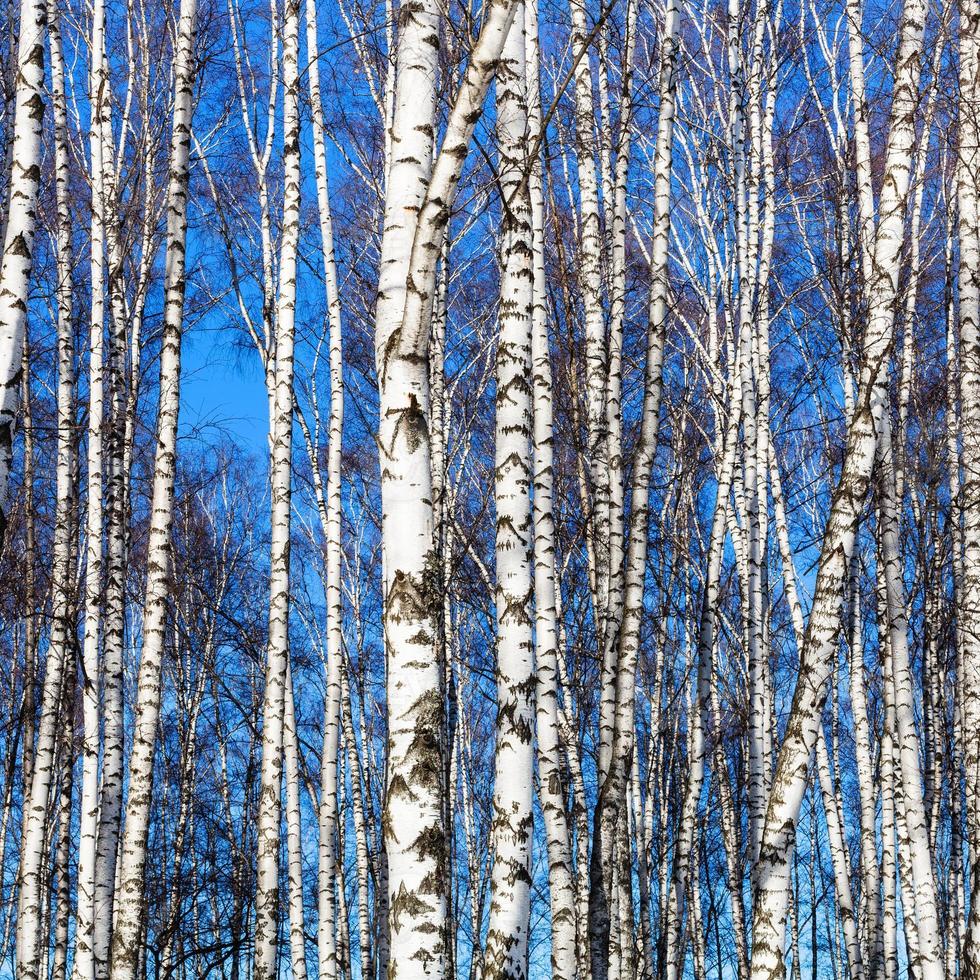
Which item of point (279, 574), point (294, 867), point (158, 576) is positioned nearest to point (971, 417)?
point (279, 574)

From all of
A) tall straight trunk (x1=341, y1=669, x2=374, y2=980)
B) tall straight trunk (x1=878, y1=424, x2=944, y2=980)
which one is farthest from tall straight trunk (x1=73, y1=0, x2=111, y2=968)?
tall straight trunk (x1=878, y1=424, x2=944, y2=980)

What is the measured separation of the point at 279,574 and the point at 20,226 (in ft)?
10.3

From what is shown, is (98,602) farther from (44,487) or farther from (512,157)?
(44,487)

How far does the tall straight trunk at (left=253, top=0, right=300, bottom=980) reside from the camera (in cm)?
700

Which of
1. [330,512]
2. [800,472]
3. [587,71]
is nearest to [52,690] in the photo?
[330,512]

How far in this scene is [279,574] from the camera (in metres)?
7.55

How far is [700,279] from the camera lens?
1210cm

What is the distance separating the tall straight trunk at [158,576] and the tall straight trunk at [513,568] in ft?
8.95

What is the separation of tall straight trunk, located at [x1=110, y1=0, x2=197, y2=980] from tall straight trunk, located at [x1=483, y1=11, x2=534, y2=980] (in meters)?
2.73

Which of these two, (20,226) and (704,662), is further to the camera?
(704,662)

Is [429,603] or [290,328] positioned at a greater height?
[290,328]

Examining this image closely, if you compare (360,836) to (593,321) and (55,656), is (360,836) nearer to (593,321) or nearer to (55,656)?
(55,656)

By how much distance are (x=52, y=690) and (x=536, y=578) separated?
346cm

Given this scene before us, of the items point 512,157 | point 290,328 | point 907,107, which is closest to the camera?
point 512,157
